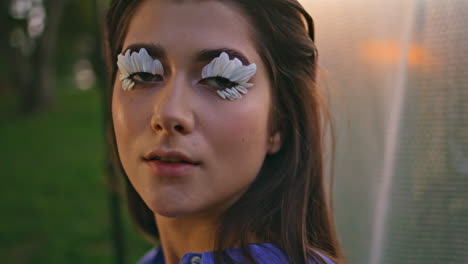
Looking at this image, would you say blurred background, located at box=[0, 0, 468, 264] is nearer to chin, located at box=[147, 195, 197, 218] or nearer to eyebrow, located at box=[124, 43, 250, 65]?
eyebrow, located at box=[124, 43, 250, 65]

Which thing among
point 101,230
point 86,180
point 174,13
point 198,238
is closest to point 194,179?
point 198,238

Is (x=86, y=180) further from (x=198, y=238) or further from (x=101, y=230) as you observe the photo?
(x=198, y=238)

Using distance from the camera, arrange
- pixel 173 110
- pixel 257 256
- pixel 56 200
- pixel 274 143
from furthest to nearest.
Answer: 1. pixel 56 200
2. pixel 274 143
3. pixel 257 256
4. pixel 173 110

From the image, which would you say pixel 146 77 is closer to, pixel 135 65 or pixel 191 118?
pixel 135 65

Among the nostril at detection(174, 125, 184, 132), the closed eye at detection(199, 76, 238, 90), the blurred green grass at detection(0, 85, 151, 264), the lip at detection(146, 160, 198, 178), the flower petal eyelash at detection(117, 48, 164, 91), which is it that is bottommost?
the blurred green grass at detection(0, 85, 151, 264)

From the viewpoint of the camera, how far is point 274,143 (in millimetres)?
1302

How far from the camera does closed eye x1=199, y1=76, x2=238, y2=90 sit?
114cm

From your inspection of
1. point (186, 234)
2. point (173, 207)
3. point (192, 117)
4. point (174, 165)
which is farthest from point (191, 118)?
point (186, 234)

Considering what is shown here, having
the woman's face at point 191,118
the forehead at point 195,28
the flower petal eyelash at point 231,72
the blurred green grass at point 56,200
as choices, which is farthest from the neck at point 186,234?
the blurred green grass at point 56,200

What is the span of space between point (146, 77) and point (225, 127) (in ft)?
0.90

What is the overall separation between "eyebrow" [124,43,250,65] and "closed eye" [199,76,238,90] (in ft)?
0.17

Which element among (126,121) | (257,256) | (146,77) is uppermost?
(146,77)

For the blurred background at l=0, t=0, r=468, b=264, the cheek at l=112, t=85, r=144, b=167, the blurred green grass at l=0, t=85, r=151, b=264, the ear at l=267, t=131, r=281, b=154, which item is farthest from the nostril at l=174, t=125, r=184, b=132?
the blurred green grass at l=0, t=85, r=151, b=264

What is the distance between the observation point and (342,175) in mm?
1592
